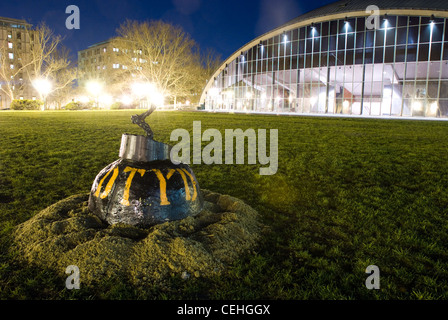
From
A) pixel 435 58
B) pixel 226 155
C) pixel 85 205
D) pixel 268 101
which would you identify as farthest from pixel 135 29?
pixel 85 205

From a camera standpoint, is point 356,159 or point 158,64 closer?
point 356,159

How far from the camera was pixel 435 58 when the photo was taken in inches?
1246

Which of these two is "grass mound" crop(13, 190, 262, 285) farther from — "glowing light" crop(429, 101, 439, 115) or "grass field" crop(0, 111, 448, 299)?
"glowing light" crop(429, 101, 439, 115)

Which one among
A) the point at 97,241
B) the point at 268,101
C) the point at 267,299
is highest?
the point at 268,101

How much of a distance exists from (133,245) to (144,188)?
2.47ft

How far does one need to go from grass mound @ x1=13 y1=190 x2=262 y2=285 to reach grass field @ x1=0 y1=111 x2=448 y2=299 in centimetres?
16

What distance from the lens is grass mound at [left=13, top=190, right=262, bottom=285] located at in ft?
11.4

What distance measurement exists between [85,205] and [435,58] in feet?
122

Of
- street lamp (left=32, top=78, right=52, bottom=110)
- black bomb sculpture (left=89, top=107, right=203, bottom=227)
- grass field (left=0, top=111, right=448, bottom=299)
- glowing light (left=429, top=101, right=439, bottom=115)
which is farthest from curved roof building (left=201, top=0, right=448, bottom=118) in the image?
black bomb sculpture (left=89, top=107, right=203, bottom=227)

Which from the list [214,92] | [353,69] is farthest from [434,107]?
[214,92]

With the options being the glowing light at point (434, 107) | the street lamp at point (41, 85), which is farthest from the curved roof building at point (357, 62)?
the street lamp at point (41, 85)

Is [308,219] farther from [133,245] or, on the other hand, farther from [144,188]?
[133,245]

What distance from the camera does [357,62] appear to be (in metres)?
35.5

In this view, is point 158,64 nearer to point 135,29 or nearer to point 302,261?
point 135,29
